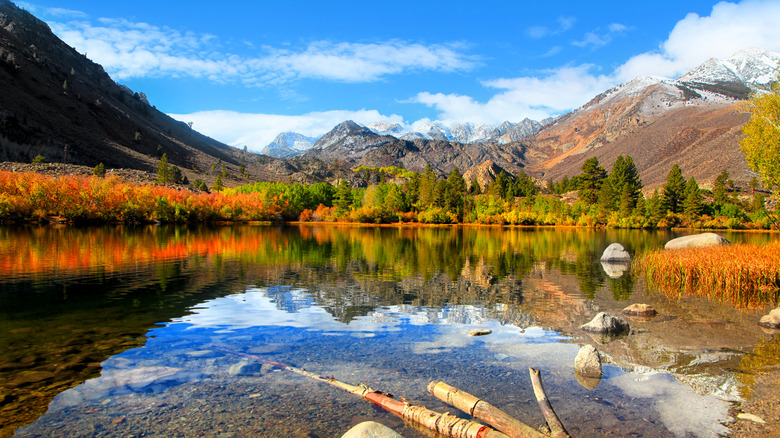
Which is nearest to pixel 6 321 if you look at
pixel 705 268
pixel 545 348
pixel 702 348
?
pixel 545 348

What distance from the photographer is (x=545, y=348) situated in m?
13.8

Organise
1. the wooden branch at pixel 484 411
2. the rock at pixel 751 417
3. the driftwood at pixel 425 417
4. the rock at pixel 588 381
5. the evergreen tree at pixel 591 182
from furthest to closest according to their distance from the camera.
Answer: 1. the evergreen tree at pixel 591 182
2. the rock at pixel 588 381
3. the rock at pixel 751 417
4. the driftwood at pixel 425 417
5. the wooden branch at pixel 484 411

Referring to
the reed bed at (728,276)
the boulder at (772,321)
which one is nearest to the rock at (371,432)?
the boulder at (772,321)

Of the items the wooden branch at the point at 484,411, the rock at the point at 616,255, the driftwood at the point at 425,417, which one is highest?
the wooden branch at the point at 484,411

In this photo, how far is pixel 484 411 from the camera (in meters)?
7.84

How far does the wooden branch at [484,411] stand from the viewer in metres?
7.05

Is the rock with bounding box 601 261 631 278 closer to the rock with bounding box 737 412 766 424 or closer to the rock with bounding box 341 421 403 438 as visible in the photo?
the rock with bounding box 737 412 766 424

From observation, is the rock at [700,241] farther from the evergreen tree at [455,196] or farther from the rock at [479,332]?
the evergreen tree at [455,196]

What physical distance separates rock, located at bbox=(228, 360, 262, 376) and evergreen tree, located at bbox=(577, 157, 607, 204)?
15210cm

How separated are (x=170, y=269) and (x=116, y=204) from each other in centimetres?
7835

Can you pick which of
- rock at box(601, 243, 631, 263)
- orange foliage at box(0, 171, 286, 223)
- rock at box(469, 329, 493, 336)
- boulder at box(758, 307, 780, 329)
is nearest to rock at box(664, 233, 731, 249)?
rock at box(601, 243, 631, 263)

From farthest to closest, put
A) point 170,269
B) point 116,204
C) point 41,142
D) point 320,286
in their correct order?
point 41,142, point 116,204, point 170,269, point 320,286

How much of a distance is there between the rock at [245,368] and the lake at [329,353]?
6 cm

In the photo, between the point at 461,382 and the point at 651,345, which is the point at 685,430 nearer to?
the point at 461,382
